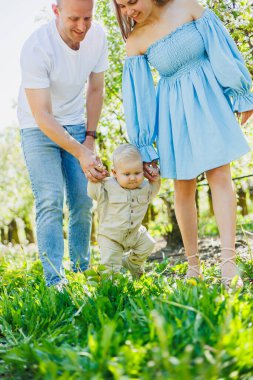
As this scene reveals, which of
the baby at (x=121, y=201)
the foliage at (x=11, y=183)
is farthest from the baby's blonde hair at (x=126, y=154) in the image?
the foliage at (x=11, y=183)

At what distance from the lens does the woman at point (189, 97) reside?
9.57 feet

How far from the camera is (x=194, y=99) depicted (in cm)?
300

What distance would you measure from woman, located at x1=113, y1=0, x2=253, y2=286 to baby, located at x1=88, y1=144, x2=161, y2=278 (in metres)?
0.12

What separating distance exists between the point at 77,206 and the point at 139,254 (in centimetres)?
59

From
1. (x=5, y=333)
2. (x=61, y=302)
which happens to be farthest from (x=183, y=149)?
(x=5, y=333)

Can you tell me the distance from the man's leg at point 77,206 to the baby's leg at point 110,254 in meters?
0.34

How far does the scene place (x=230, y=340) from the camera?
1691 millimetres

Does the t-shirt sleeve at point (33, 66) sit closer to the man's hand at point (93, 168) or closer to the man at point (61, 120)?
the man at point (61, 120)

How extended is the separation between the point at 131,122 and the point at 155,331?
65.2 inches

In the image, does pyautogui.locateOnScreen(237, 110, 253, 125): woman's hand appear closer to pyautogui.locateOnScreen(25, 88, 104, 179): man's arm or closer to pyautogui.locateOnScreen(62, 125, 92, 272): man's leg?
pyautogui.locateOnScreen(25, 88, 104, 179): man's arm

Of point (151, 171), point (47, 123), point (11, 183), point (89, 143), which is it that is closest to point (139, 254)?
point (151, 171)

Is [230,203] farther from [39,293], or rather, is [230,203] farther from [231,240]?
[39,293]

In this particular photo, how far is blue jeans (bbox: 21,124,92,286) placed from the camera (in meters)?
3.29

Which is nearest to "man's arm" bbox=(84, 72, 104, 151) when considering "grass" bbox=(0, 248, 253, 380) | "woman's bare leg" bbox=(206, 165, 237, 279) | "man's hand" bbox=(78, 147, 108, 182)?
"man's hand" bbox=(78, 147, 108, 182)
